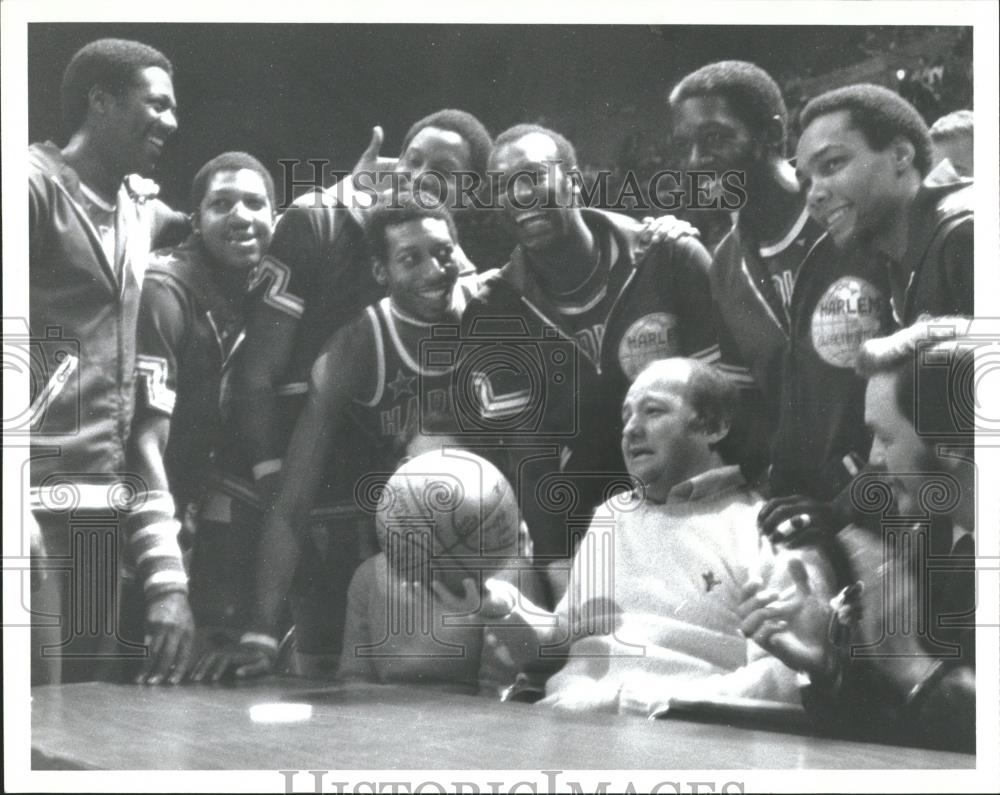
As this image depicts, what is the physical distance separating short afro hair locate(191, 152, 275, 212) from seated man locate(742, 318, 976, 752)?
7.02 feet

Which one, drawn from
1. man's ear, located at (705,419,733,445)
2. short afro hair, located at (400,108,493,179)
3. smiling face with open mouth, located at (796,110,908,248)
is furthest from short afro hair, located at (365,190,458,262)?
smiling face with open mouth, located at (796,110,908,248)

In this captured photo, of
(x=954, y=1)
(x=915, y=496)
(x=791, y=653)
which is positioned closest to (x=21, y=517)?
(x=791, y=653)

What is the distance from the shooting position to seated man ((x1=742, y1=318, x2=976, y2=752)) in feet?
14.2

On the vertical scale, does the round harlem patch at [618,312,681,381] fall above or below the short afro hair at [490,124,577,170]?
below

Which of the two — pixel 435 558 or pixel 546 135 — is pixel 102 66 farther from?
pixel 435 558

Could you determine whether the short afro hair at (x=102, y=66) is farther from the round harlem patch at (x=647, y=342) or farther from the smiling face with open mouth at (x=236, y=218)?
the round harlem patch at (x=647, y=342)

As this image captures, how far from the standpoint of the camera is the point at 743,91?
14.3 ft

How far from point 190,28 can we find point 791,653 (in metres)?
2.97

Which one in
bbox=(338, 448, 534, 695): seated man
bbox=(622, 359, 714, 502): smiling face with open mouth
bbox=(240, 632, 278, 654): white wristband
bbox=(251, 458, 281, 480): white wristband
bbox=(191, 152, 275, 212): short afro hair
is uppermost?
bbox=(191, 152, 275, 212): short afro hair

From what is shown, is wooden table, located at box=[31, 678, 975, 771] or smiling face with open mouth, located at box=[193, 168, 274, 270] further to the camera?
smiling face with open mouth, located at box=[193, 168, 274, 270]

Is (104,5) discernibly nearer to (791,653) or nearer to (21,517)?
(21,517)

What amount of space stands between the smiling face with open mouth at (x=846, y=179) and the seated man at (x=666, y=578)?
0.68 meters

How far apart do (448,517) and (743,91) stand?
1.79m

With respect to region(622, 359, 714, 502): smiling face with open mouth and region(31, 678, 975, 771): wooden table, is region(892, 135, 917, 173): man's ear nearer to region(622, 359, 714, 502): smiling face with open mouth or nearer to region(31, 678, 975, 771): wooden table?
region(622, 359, 714, 502): smiling face with open mouth
